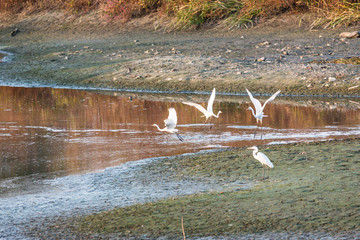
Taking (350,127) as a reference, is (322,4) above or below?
above

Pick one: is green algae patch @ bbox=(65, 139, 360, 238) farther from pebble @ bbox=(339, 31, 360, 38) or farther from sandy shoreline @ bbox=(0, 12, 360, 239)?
pebble @ bbox=(339, 31, 360, 38)

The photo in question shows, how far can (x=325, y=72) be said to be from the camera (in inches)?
521

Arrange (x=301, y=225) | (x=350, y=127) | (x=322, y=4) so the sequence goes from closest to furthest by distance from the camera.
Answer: (x=301, y=225) < (x=350, y=127) < (x=322, y=4)

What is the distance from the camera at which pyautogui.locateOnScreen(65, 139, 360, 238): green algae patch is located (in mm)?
4508

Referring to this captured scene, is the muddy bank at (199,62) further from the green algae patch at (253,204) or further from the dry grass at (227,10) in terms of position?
the green algae patch at (253,204)

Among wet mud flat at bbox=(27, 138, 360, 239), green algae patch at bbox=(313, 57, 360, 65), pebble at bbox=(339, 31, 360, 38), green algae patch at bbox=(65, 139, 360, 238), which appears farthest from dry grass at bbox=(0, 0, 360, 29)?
wet mud flat at bbox=(27, 138, 360, 239)

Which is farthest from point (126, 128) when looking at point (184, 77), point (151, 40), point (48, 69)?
point (151, 40)

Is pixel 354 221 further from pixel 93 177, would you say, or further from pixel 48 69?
pixel 48 69

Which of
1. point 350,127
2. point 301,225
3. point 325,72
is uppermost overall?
point 325,72

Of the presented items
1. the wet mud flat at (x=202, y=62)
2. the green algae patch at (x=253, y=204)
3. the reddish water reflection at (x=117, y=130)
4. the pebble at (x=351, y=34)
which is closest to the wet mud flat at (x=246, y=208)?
the green algae patch at (x=253, y=204)

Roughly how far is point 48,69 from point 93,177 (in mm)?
11208

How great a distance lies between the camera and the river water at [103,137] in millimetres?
5680

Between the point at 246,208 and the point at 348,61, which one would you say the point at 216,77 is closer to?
the point at 348,61

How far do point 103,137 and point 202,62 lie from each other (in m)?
6.52
